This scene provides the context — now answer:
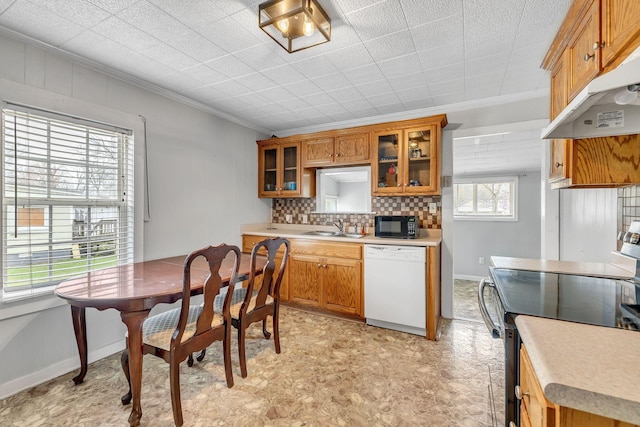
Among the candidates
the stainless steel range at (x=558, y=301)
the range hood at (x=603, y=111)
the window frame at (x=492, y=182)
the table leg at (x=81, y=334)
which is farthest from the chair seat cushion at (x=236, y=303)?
the window frame at (x=492, y=182)

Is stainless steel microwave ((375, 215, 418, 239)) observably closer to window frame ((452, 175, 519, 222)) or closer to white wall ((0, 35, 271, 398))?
white wall ((0, 35, 271, 398))

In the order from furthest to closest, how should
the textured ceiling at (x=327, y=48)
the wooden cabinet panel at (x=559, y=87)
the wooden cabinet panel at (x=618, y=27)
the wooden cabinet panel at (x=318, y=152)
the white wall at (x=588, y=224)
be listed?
the wooden cabinet panel at (x=318, y=152) < the white wall at (x=588, y=224) < the textured ceiling at (x=327, y=48) < the wooden cabinet panel at (x=559, y=87) < the wooden cabinet panel at (x=618, y=27)

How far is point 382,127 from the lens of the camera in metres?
3.22

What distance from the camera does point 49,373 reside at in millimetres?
2053

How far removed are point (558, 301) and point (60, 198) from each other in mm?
3124

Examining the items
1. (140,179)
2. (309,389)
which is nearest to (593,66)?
(309,389)

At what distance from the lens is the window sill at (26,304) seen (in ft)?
6.11

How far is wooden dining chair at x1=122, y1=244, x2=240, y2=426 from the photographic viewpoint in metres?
1.61

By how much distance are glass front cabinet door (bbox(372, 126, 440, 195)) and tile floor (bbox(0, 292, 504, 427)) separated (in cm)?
155

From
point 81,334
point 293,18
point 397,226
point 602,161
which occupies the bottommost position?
point 81,334

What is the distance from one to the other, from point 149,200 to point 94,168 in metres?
0.49

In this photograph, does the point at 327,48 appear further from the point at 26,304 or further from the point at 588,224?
the point at 26,304

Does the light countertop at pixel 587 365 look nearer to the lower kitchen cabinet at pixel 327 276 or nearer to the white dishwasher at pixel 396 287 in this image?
the white dishwasher at pixel 396 287

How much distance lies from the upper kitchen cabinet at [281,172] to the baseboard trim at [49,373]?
95.1 inches
